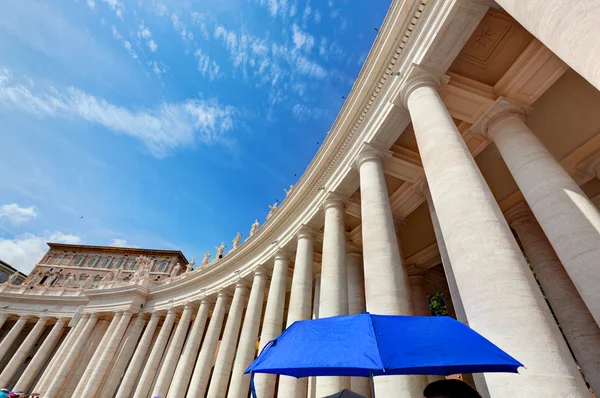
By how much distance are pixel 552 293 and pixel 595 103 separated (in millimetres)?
8650

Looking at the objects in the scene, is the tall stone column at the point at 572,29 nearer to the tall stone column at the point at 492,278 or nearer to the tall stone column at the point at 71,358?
the tall stone column at the point at 492,278

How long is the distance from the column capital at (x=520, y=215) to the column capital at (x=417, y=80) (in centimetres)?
973

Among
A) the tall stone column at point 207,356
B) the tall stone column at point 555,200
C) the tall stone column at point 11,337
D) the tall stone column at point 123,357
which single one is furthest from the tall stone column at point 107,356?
the tall stone column at point 555,200

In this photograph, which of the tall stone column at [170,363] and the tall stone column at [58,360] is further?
the tall stone column at [58,360]

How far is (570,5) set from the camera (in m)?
4.74

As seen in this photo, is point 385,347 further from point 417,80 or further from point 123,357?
point 123,357

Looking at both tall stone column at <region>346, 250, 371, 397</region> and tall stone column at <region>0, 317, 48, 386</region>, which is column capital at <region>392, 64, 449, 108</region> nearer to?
tall stone column at <region>346, 250, 371, 397</region>

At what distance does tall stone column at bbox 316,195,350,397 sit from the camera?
40.0 ft

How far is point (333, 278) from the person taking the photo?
14.2 m

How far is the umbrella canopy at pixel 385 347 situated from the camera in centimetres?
281

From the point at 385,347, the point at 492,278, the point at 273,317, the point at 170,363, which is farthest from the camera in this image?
the point at 170,363

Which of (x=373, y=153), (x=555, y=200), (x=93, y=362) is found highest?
(x=373, y=153)

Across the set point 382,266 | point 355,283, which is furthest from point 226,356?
point 382,266

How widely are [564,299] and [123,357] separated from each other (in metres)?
47.8
